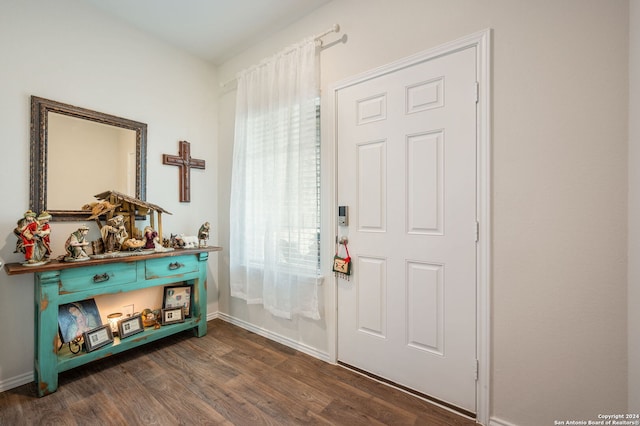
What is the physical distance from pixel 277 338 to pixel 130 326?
1232 mm

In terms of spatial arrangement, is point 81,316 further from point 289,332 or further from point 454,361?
point 454,361

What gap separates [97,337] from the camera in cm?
198

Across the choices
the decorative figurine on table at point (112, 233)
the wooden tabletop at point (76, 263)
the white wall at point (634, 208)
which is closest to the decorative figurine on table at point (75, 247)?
the wooden tabletop at point (76, 263)

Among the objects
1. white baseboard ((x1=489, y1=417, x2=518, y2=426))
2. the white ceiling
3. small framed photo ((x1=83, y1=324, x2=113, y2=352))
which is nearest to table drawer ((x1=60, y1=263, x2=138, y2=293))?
small framed photo ((x1=83, y1=324, x2=113, y2=352))

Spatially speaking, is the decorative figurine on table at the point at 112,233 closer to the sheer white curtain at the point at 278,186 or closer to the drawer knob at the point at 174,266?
the drawer knob at the point at 174,266

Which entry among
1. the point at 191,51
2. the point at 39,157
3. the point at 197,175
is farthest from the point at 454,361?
the point at 191,51

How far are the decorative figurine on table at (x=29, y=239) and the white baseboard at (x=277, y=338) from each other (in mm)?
1689

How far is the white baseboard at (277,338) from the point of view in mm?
2197

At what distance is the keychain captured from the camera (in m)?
1.99

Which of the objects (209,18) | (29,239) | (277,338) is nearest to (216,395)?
(277,338)

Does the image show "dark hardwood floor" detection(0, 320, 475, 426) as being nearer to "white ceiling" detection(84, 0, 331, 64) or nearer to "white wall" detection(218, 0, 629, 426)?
"white wall" detection(218, 0, 629, 426)

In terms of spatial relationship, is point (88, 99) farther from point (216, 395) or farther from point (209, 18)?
point (216, 395)

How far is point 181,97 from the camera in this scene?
2.78 m

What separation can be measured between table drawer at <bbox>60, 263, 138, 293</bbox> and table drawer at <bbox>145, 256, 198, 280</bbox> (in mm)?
112
